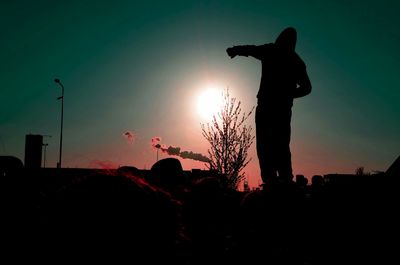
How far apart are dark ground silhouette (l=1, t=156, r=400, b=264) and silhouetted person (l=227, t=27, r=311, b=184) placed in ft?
1.93

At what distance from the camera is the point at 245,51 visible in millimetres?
5695

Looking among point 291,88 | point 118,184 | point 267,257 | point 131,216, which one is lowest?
point 267,257

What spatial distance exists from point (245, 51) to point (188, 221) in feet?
10.3

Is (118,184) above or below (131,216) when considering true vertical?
above

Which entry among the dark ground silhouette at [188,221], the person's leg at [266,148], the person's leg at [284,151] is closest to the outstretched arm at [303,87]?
the person's leg at [284,151]

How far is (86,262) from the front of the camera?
135 cm

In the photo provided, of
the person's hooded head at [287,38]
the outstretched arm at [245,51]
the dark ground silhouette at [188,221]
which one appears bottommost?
the dark ground silhouette at [188,221]

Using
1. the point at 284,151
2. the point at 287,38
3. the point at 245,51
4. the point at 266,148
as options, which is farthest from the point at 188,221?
the point at 287,38

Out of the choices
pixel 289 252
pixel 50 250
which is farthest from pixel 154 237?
pixel 289 252

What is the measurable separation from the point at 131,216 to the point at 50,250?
1.12 ft

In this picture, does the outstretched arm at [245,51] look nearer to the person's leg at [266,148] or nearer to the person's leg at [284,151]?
the person's leg at [266,148]

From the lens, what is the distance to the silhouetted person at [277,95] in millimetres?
5566

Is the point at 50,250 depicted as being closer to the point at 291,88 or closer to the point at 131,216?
the point at 131,216

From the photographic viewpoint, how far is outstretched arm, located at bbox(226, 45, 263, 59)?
5641 mm
